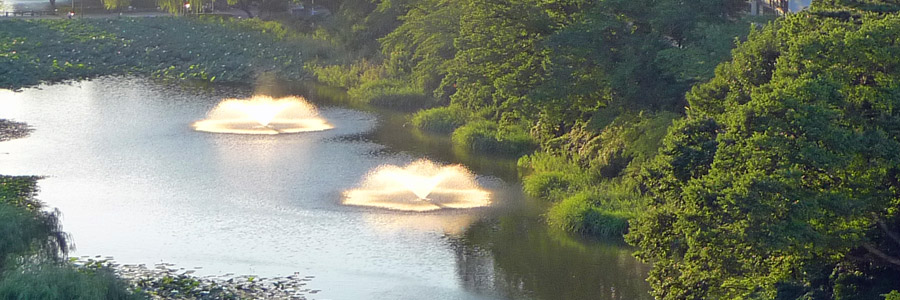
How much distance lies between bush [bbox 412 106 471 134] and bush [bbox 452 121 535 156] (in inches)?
104

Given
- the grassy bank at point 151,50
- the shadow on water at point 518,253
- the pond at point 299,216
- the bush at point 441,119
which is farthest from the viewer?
the grassy bank at point 151,50

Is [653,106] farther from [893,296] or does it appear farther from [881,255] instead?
[893,296]

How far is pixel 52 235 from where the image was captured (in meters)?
36.5

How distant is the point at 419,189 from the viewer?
52.2 metres

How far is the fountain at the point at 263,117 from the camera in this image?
6738 cm

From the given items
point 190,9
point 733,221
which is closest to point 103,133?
point 733,221

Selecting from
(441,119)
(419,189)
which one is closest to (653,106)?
(419,189)

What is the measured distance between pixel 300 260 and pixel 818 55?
1912cm

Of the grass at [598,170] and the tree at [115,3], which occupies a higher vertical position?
the tree at [115,3]

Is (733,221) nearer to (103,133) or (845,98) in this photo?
(845,98)

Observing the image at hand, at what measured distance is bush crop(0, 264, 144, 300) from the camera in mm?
30688

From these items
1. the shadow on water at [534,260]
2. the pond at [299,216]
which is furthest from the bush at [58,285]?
the shadow on water at [534,260]

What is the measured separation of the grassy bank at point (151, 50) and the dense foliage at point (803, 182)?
62.9 meters

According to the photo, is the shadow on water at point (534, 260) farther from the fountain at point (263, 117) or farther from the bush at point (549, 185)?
the fountain at point (263, 117)
